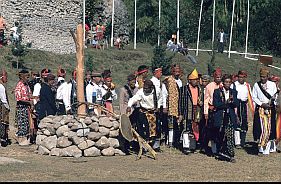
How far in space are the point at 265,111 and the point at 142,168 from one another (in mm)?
3417

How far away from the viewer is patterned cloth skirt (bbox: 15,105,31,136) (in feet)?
57.6

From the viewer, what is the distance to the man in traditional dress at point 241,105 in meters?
17.8

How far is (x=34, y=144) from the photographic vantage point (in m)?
17.8

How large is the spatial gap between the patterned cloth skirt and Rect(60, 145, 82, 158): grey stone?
1970mm

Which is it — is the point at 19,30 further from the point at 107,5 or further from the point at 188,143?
the point at 188,143

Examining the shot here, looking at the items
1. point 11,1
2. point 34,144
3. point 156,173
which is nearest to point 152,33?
point 11,1

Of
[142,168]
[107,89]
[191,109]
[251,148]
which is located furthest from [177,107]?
[142,168]

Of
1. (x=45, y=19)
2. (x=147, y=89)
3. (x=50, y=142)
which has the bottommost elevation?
(x=50, y=142)

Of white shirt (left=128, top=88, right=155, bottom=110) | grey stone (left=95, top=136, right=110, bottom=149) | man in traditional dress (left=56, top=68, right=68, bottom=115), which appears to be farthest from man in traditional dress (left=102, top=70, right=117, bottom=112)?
grey stone (left=95, top=136, right=110, bottom=149)

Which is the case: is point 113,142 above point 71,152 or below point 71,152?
above

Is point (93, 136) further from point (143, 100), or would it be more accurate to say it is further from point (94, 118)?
point (143, 100)

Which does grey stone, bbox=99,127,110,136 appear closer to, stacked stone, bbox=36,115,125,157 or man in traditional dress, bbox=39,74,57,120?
stacked stone, bbox=36,115,125,157

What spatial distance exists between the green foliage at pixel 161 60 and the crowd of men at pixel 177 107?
1780cm

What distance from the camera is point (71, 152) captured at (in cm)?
1582
